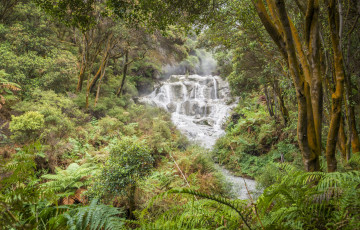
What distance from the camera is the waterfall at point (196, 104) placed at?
1392 cm

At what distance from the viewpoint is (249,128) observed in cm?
1096

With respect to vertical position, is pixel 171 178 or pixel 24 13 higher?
pixel 24 13

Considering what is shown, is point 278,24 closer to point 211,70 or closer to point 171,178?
point 171,178

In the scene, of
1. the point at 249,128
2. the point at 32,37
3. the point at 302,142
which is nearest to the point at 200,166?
the point at 302,142

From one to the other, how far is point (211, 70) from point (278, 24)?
90.8 ft

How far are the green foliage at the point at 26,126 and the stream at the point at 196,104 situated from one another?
27.5ft

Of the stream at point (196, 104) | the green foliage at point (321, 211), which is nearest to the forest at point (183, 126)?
the green foliage at point (321, 211)

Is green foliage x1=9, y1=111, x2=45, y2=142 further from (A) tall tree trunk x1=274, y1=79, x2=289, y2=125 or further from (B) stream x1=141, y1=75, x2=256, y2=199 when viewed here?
(A) tall tree trunk x1=274, y1=79, x2=289, y2=125

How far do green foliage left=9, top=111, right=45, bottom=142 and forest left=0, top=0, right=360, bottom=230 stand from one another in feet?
0.13

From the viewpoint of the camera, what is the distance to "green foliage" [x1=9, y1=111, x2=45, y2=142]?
16.5 feet

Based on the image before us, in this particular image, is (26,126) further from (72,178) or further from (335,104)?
(335,104)

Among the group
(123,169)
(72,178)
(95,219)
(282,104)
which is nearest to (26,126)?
(72,178)

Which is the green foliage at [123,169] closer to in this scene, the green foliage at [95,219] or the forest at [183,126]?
the forest at [183,126]

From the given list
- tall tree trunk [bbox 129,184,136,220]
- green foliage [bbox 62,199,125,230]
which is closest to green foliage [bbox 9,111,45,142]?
tall tree trunk [bbox 129,184,136,220]
